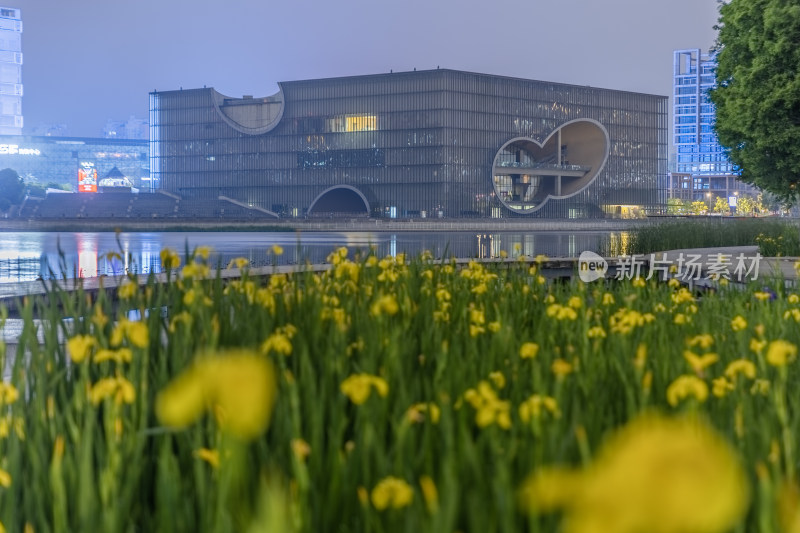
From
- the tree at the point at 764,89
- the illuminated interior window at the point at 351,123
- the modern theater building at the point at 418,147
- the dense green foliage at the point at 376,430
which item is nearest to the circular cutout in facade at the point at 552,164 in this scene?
the modern theater building at the point at 418,147

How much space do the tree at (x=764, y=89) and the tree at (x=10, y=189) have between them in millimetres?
114992

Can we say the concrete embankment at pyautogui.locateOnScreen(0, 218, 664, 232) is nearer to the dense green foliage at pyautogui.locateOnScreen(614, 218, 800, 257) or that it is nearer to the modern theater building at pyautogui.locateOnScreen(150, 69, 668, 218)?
the modern theater building at pyautogui.locateOnScreen(150, 69, 668, 218)

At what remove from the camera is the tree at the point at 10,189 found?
122 m

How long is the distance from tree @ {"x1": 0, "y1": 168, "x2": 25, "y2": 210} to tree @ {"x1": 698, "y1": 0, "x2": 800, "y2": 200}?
377 ft

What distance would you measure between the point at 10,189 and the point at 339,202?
48022 millimetres

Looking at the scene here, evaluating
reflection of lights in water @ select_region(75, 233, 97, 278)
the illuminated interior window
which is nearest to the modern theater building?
the illuminated interior window

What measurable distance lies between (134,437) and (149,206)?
4226 inches

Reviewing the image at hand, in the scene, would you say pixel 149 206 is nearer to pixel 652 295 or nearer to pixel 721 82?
pixel 721 82

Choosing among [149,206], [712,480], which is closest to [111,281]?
[712,480]

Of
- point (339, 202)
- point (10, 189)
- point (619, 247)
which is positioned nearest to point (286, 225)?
point (339, 202)

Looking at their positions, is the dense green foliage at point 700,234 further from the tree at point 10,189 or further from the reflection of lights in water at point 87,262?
the tree at point 10,189

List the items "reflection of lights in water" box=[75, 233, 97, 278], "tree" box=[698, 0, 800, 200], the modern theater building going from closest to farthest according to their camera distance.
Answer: "reflection of lights in water" box=[75, 233, 97, 278]
"tree" box=[698, 0, 800, 200]
the modern theater building

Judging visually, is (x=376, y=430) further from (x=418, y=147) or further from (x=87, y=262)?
(x=418, y=147)

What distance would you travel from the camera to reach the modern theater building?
100 metres
